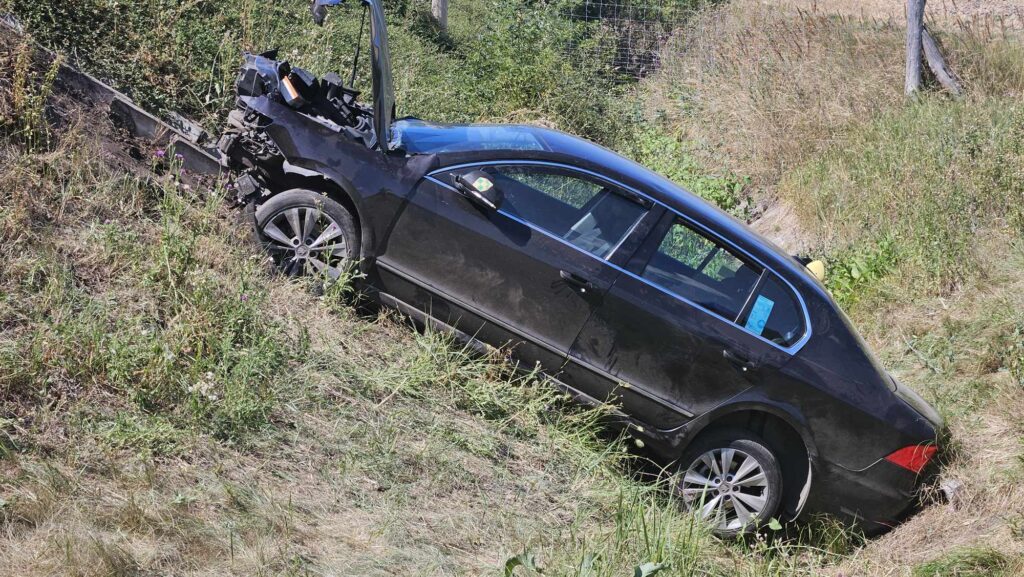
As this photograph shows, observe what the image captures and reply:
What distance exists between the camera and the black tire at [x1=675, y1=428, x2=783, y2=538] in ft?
18.7

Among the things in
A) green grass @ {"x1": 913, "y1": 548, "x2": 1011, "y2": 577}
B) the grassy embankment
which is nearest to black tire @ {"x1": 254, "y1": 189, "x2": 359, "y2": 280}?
the grassy embankment

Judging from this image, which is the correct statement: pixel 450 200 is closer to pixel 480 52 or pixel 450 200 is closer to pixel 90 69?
pixel 90 69

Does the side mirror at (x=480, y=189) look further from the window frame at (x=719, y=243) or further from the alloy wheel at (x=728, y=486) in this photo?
the alloy wheel at (x=728, y=486)

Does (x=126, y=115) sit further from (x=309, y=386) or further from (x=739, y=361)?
(x=739, y=361)

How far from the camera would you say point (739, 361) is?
5.65 metres

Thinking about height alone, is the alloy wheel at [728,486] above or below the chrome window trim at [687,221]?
below

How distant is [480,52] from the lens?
41.4ft

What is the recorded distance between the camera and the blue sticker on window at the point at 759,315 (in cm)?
573

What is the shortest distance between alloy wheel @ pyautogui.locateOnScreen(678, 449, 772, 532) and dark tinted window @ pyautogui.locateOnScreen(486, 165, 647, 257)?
140cm

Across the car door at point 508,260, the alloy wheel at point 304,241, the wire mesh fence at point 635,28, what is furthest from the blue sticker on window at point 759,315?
the wire mesh fence at point 635,28

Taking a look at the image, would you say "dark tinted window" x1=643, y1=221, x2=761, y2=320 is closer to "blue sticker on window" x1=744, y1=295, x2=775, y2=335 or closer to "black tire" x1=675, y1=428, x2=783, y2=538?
"blue sticker on window" x1=744, y1=295, x2=775, y2=335

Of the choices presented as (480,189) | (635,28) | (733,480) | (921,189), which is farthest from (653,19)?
(733,480)

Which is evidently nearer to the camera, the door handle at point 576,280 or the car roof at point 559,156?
the door handle at point 576,280

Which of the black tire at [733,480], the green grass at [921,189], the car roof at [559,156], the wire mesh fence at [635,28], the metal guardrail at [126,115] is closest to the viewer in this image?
the black tire at [733,480]
